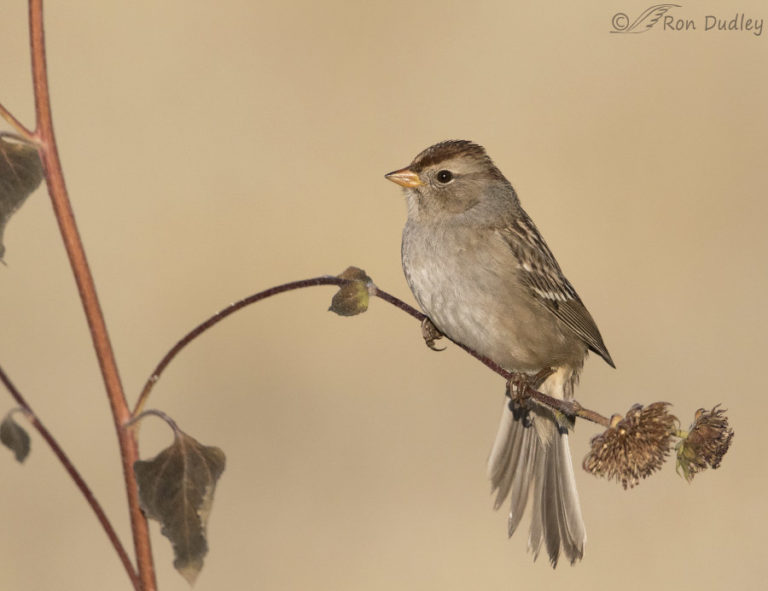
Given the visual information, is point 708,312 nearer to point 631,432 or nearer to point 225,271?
point 225,271

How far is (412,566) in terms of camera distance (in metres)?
6.61

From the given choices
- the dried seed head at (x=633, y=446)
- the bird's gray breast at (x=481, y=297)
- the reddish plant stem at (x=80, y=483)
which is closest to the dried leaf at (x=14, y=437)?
the reddish plant stem at (x=80, y=483)

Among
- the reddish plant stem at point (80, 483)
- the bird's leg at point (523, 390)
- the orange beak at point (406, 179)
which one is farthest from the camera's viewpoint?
the orange beak at point (406, 179)

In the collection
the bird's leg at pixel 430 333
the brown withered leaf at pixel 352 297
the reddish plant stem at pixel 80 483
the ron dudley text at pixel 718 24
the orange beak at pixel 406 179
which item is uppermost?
the ron dudley text at pixel 718 24

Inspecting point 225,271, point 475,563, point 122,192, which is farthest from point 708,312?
point 122,192

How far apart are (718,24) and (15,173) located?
30.4 ft

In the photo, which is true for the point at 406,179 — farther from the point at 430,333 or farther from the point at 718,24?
the point at 718,24

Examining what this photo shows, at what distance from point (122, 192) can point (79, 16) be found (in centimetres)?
253

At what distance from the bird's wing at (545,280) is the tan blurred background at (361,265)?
2727mm

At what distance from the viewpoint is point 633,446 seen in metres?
2.36

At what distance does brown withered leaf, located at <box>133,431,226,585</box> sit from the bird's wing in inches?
91.1

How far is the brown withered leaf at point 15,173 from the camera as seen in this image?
6.03 feet

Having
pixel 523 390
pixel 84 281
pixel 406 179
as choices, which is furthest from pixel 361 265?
pixel 84 281

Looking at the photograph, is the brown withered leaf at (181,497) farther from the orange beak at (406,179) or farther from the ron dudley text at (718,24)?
the ron dudley text at (718,24)
